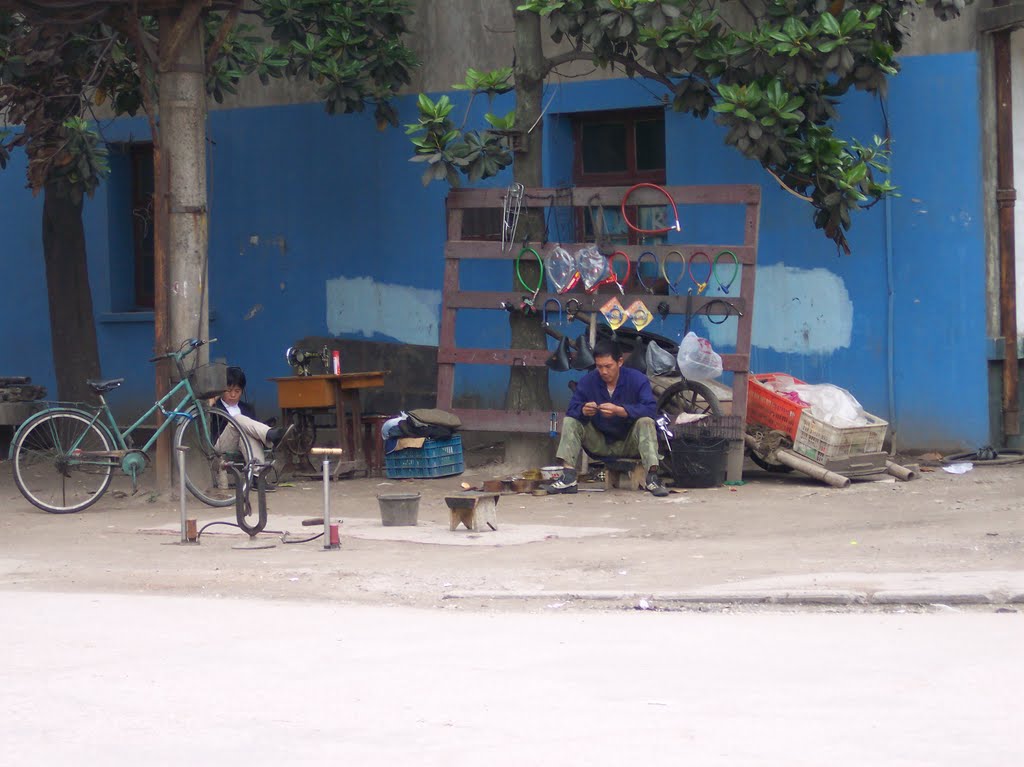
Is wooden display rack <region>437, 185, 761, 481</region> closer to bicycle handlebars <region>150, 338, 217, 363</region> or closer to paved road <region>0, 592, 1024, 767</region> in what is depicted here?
bicycle handlebars <region>150, 338, 217, 363</region>

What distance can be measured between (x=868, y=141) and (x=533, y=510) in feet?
17.0

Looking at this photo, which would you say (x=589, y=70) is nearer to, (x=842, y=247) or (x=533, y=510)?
→ (x=842, y=247)

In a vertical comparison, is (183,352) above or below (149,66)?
below

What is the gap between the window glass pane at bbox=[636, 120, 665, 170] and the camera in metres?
14.8

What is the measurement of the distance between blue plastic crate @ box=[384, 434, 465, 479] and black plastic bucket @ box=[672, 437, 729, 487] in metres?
2.45

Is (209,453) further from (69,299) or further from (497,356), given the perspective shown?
(69,299)

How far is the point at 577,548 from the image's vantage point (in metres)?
9.42

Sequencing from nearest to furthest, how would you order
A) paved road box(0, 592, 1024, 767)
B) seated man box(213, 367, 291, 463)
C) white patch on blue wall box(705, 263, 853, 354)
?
paved road box(0, 592, 1024, 767), seated man box(213, 367, 291, 463), white patch on blue wall box(705, 263, 853, 354)

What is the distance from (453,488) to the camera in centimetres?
1298

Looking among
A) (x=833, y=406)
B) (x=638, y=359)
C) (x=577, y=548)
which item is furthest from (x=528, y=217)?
(x=577, y=548)

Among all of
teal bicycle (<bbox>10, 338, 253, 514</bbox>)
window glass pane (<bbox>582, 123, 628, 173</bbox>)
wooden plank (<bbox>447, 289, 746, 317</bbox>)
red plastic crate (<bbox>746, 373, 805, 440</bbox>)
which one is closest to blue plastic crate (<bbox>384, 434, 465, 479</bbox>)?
wooden plank (<bbox>447, 289, 746, 317</bbox>)

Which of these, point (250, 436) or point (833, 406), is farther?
point (833, 406)

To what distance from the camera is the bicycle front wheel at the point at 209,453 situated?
1187 centimetres

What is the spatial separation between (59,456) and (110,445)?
431mm
